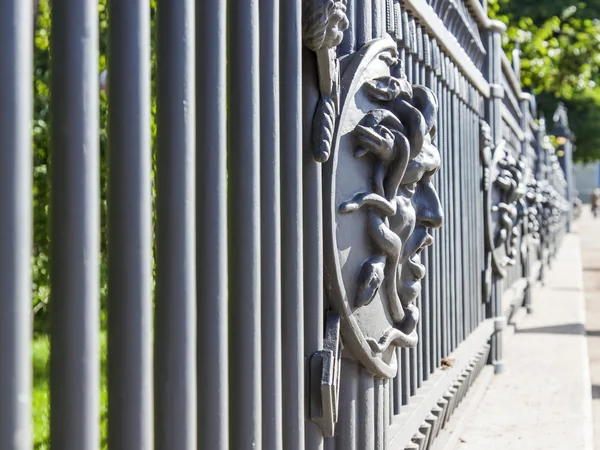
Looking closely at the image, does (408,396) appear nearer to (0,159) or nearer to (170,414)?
(170,414)

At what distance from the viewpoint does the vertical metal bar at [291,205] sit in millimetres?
2107

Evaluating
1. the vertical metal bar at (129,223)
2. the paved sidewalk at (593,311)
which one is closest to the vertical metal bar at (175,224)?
the vertical metal bar at (129,223)

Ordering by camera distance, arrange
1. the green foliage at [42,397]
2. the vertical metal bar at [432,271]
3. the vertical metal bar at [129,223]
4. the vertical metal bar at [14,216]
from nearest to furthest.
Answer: the vertical metal bar at [14,216]
the vertical metal bar at [129,223]
the vertical metal bar at [432,271]
the green foliage at [42,397]

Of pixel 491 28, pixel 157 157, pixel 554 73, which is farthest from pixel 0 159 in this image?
pixel 554 73

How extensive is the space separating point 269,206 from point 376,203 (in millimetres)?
507

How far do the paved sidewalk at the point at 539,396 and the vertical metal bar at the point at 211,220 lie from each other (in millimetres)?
2260

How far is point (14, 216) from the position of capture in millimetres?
1173

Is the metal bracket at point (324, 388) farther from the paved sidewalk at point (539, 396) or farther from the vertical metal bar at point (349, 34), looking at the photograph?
the paved sidewalk at point (539, 396)

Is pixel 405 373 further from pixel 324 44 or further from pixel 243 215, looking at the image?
pixel 243 215

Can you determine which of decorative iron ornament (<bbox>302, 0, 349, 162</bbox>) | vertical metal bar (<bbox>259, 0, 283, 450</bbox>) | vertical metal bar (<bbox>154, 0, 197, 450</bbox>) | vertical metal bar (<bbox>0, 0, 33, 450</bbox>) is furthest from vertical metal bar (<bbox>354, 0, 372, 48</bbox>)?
vertical metal bar (<bbox>0, 0, 33, 450</bbox>)

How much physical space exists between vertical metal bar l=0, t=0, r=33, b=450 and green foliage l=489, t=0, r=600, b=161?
8.94m

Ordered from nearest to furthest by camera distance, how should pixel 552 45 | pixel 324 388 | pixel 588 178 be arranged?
pixel 324 388 → pixel 552 45 → pixel 588 178

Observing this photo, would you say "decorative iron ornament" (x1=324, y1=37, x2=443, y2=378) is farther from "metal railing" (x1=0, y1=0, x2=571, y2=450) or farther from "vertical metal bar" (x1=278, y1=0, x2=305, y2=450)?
"vertical metal bar" (x1=278, y1=0, x2=305, y2=450)

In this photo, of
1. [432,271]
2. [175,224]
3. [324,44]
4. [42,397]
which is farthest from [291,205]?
[42,397]
